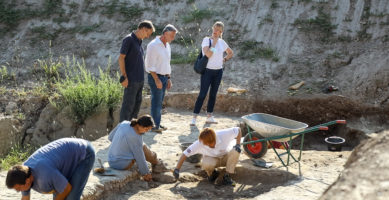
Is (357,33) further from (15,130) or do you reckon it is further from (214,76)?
(15,130)

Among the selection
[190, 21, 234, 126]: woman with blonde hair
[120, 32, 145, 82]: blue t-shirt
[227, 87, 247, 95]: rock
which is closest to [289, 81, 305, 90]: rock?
[227, 87, 247, 95]: rock

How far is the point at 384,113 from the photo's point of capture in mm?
9516

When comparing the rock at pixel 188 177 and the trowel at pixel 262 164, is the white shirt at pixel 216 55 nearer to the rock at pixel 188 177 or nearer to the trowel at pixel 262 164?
the trowel at pixel 262 164

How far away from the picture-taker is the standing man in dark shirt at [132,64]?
281 inches

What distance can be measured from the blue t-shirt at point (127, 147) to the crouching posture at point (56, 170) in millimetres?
1133

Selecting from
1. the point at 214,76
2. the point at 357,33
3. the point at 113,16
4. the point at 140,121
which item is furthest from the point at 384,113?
the point at 113,16

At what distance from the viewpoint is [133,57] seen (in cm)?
727

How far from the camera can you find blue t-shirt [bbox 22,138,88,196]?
436 cm

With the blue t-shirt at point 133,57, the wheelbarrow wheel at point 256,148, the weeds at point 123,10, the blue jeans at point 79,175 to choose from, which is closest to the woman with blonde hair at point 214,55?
the blue t-shirt at point 133,57

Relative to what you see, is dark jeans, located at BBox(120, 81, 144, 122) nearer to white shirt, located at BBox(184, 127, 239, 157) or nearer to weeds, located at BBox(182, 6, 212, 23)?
white shirt, located at BBox(184, 127, 239, 157)

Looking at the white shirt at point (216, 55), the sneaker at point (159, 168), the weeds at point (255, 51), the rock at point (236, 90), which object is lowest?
the sneaker at point (159, 168)

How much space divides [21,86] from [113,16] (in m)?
3.86

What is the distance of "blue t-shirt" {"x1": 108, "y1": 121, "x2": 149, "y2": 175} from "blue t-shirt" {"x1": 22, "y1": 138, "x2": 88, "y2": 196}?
3.82ft

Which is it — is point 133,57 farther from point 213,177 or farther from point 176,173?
point 213,177
